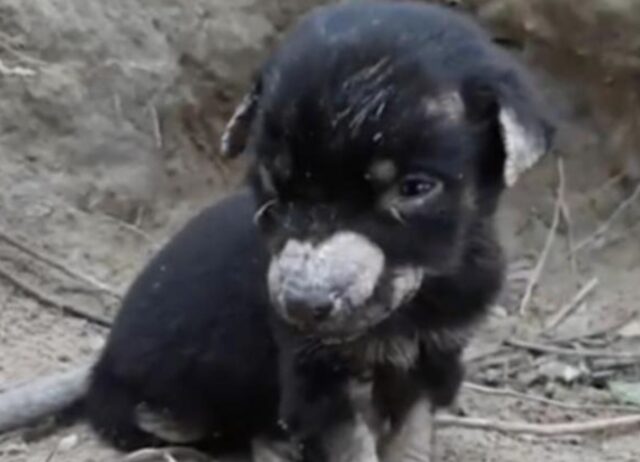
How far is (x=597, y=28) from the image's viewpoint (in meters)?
4.30

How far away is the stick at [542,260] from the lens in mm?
4305

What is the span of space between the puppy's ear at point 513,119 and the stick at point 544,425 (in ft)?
2.55

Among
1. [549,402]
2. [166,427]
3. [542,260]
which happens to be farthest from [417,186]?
[542,260]

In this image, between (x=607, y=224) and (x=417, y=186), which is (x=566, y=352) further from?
(x=417, y=186)

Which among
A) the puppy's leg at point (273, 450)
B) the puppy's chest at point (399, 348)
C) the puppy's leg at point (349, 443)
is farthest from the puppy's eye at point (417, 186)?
the puppy's leg at point (273, 450)

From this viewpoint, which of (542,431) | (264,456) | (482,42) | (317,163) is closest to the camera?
(317,163)

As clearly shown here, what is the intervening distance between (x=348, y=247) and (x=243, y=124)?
0.40m

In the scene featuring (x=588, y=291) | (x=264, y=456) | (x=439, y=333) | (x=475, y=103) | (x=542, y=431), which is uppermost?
(x=475, y=103)

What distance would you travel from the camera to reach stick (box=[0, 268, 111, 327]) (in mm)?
3998

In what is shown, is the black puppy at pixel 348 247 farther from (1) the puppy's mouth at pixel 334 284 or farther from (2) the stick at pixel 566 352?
(2) the stick at pixel 566 352

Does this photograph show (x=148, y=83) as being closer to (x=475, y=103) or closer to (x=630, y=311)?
(x=630, y=311)

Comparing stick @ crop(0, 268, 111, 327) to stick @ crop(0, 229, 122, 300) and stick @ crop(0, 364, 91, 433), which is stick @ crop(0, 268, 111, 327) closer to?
stick @ crop(0, 229, 122, 300)

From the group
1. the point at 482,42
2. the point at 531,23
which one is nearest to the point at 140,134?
the point at 531,23

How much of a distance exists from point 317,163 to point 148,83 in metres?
1.76
